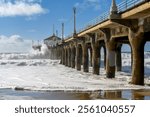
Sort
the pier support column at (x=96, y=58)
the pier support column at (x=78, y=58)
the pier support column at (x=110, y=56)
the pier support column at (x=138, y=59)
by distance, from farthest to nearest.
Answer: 1. the pier support column at (x=78, y=58)
2. the pier support column at (x=96, y=58)
3. the pier support column at (x=110, y=56)
4. the pier support column at (x=138, y=59)

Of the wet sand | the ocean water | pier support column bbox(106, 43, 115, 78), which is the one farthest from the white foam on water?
the wet sand

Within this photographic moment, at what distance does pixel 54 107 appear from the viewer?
11211 millimetres

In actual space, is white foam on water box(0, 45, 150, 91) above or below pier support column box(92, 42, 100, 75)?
below

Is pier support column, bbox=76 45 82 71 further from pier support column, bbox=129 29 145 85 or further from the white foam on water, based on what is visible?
pier support column, bbox=129 29 145 85

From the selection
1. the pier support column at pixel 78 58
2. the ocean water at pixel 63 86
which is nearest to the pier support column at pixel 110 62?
the ocean water at pixel 63 86

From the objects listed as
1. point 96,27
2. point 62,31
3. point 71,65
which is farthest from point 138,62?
point 62,31

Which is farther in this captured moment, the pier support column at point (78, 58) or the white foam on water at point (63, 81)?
the pier support column at point (78, 58)

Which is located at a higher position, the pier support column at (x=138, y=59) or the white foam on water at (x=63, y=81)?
the pier support column at (x=138, y=59)

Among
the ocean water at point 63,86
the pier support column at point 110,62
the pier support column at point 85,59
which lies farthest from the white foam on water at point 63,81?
the pier support column at point 85,59

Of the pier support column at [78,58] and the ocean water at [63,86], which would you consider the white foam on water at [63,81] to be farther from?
the pier support column at [78,58]

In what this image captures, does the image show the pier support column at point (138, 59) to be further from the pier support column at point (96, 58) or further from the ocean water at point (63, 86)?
the pier support column at point (96, 58)

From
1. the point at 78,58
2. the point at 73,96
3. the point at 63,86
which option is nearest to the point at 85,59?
the point at 78,58

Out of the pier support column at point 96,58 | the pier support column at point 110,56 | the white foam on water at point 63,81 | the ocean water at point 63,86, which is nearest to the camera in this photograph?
the ocean water at point 63,86

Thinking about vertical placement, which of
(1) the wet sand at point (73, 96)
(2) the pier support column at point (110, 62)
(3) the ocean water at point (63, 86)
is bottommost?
(1) the wet sand at point (73, 96)
